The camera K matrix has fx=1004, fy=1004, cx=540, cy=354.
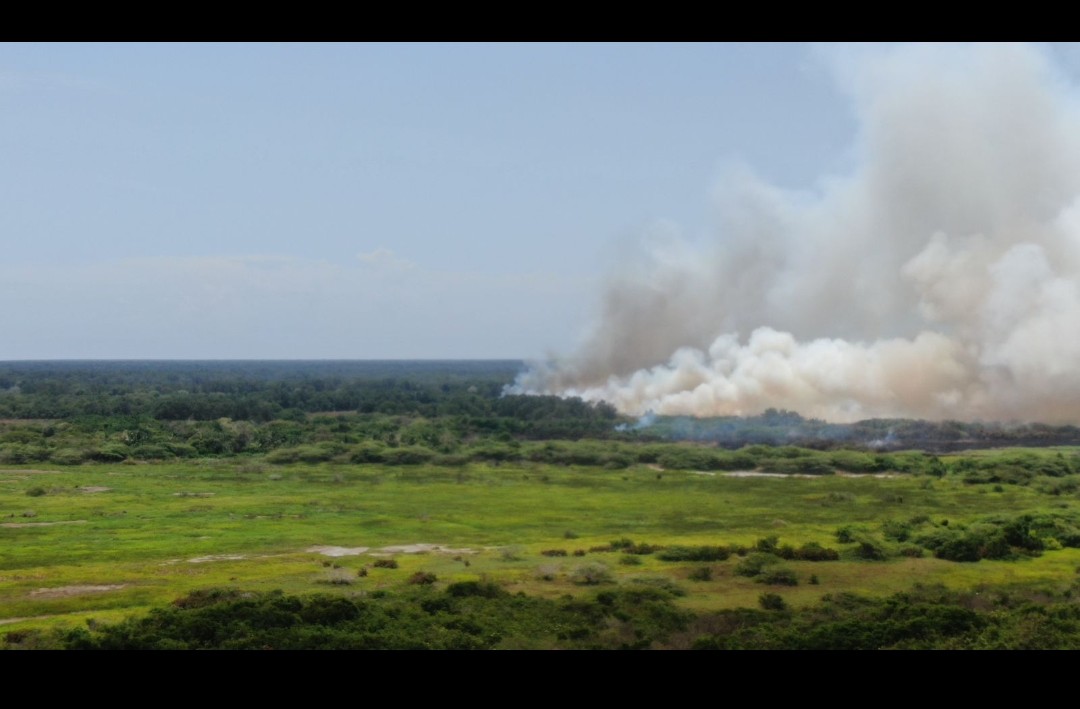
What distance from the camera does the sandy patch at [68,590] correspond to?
26.0 meters

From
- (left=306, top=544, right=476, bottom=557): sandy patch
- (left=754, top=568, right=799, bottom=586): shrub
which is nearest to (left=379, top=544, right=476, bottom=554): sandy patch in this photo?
(left=306, top=544, right=476, bottom=557): sandy patch

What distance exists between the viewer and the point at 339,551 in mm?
32000

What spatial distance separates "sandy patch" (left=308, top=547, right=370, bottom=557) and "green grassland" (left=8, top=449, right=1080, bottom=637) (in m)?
0.54

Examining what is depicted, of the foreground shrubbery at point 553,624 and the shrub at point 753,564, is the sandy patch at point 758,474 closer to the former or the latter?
the shrub at point 753,564

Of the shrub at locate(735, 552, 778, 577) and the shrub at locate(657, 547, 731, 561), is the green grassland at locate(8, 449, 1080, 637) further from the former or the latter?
the shrub at locate(657, 547, 731, 561)

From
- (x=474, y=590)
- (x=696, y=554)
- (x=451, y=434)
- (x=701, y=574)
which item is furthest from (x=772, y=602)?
(x=451, y=434)

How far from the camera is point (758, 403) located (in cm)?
6725

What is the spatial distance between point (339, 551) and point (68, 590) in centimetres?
817

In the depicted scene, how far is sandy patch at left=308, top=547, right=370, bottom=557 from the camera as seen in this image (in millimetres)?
31422

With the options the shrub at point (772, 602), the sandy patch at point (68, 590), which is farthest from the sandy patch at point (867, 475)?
the sandy patch at point (68, 590)

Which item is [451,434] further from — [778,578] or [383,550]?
[778,578]
